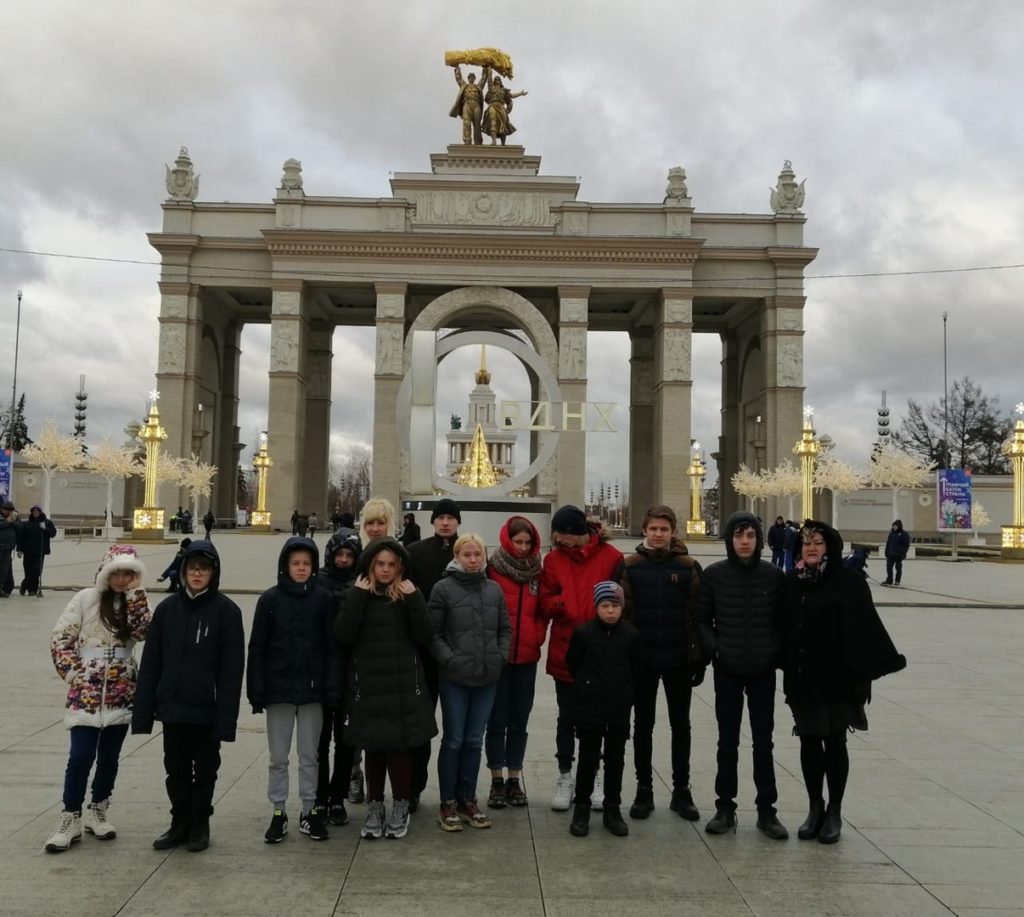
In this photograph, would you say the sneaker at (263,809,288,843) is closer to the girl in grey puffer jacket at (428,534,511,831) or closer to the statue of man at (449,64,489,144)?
the girl in grey puffer jacket at (428,534,511,831)

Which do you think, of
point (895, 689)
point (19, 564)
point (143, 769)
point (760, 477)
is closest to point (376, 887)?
point (143, 769)

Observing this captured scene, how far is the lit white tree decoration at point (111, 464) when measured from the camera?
44938 mm

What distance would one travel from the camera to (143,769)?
6352mm

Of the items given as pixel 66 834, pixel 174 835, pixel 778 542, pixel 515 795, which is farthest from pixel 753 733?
pixel 778 542

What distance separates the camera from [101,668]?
5055mm

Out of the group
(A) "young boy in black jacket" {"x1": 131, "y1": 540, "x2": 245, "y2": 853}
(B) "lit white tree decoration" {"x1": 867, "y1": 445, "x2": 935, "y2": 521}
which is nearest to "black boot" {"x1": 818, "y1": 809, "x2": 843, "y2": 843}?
(A) "young boy in black jacket" {"x1": 131, "y1": 540, "x2": 245, "y2": 853}

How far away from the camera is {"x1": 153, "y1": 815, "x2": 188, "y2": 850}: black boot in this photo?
15.9ft

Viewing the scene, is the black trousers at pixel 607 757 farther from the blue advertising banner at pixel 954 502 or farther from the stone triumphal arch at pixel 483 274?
the stone triumphal arch at pixel 483 274

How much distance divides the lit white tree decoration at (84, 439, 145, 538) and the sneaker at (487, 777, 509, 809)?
137ft

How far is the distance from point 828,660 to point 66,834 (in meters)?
4.17

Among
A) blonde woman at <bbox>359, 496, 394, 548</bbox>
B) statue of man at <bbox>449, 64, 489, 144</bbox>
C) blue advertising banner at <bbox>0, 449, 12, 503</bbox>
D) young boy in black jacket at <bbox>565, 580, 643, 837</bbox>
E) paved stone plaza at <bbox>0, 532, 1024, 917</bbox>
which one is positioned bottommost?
paved stone plaza at <bbox>0, 532, 1024, 917</bbox>

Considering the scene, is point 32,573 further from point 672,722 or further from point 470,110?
point 470,110

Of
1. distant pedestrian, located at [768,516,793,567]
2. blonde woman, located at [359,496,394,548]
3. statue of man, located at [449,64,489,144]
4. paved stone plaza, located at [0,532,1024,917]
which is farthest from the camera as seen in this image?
statue of man, located at [449,64,489,144]

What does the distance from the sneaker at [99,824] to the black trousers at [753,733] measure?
10.9ft
